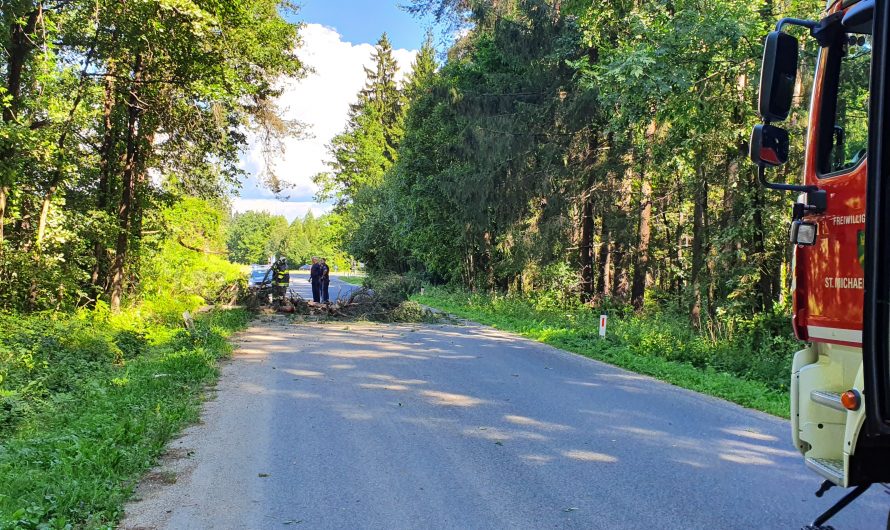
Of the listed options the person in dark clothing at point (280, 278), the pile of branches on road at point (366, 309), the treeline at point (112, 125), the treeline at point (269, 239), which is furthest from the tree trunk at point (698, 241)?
the treeline at point (269, 239)

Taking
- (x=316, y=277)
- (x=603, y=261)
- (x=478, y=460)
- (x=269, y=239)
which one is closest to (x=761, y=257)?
(x=478, y=460)

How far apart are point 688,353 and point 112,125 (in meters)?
15.6

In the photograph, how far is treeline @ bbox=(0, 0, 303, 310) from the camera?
11.8 metres

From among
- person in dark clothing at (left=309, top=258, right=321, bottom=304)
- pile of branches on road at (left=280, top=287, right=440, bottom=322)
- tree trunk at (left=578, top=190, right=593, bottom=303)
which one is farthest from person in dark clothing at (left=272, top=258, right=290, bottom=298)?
tree trunk at (left=578, top=190, right=593, bottom=303)

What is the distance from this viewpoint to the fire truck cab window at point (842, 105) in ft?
11.5

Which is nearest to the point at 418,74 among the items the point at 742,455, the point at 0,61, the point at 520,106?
the point at 520,106

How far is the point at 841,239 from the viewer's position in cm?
329

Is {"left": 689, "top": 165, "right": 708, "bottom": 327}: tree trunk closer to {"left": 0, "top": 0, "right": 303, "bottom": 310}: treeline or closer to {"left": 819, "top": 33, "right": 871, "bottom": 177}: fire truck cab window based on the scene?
{"left": 819, "top": 33, "right": 871, "bottom": 177}: fire truck cab window

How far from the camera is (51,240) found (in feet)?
44.0

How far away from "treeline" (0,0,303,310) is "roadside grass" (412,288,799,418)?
10.0 metres

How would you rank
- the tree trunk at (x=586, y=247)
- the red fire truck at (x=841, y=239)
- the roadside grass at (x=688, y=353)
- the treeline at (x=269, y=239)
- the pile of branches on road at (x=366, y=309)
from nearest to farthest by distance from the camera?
the red fire truck at (x=841, y=239) < the roadside grass at (x=688, y=353) < the pile of branches on road at (x=366, y=309) < the tree trunk at (x=586, y=247) < the treeline at (x=269, y=239)

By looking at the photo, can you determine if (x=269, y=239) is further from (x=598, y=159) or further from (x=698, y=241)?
(x=698, y=241)

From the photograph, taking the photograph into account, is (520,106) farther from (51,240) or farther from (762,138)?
(762,138)

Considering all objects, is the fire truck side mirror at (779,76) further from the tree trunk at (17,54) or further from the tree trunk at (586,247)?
the tree trunk at (586,247)
